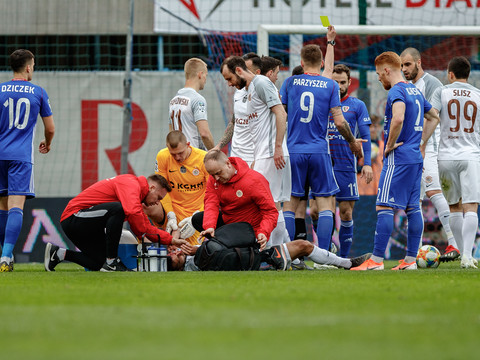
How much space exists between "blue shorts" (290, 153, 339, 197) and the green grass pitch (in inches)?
95.4

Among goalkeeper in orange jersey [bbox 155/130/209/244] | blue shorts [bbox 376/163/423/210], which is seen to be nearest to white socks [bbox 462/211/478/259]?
blue shorts [bbox 376/163/423/210]

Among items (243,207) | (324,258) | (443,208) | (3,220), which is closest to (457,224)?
(443,208)

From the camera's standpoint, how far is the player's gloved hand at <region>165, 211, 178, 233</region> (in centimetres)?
880

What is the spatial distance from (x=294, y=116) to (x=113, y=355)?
6.22 meters

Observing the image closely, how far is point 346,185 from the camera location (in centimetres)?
991

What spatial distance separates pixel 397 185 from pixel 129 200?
8.43ft

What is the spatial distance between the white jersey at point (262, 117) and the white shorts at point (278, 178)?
85mm

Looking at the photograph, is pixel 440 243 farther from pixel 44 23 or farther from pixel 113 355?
pixel 113 355

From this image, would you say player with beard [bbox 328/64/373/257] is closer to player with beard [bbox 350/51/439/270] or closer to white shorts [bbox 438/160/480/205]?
white shorts [bbox 438/160/480/205]

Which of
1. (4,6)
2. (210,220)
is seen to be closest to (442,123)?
(210,220)

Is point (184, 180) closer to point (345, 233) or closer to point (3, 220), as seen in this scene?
point (3, 220)

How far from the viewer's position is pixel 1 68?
16078 millimetres

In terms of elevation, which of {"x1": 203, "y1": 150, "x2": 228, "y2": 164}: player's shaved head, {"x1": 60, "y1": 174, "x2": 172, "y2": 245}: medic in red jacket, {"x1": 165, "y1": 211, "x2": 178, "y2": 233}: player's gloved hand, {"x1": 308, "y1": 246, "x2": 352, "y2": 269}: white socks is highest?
{"x1": 203, "y1": 150, "x2": 228, "y2": 164}: player's shaved head

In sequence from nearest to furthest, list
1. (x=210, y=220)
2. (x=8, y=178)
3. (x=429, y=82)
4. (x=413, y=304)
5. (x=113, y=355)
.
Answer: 1. (x=113, y=355)
2. (x=413, y=304)
3. (x=210, y=220)
4. (x=8, y=178)
5. (x=429, y=82)
